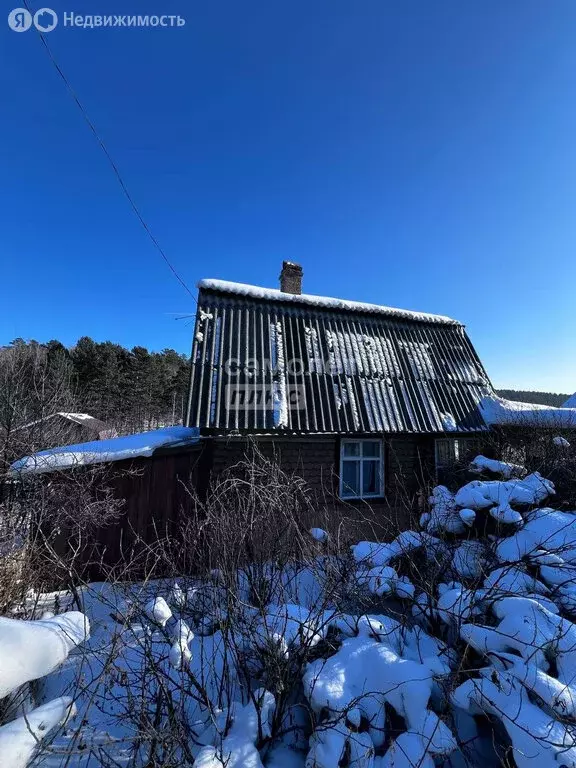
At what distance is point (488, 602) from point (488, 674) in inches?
28.4

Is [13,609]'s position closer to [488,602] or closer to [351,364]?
[488,602]

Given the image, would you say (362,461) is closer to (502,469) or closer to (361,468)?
(361,468)

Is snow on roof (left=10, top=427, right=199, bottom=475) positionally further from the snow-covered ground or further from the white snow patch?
the white snow patch

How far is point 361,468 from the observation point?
24.2 feet

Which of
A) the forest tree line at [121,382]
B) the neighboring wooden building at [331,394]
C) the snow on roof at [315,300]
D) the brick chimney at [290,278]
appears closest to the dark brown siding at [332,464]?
the neighboring wooden building at [331,394]

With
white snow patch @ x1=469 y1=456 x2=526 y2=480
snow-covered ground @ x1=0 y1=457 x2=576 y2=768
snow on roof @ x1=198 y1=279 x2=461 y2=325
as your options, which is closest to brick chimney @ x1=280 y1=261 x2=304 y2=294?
snow on roof @ x1=198 y1=279 x2=461 y2=325

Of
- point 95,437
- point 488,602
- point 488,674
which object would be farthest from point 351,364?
point 95,437

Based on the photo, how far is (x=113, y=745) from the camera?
2.15 m

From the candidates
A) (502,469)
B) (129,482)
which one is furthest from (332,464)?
(129,482)

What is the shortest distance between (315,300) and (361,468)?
177 inches

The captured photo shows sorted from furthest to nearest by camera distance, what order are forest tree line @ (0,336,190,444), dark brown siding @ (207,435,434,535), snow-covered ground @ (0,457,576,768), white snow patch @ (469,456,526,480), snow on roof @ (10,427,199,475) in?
forest tree line @ (0,336,190,444) → dark brown siding @ (207,435,434,535) → snow on roof @ (10,427,199,475) → white snow patch @ (469,456,526,480) → snow-covered ground @ (0,457,576,768)

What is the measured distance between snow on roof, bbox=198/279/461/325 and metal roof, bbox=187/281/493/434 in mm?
48

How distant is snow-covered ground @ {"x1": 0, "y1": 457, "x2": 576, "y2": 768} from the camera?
75.7 inches

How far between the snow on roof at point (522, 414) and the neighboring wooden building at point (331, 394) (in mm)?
283
